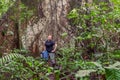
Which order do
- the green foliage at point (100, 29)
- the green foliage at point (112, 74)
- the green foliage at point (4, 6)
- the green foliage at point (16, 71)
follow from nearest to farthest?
the green foliage at point (112, 74)
the green foliage at point (16, 71)
the green foliage at point (100, 29)
the green foliage at point (4, 6)

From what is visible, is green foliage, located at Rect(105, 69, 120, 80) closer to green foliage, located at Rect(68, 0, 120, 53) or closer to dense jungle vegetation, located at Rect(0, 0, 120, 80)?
dense jungle vegetation, located at Rect(0, 0, 120, 80)

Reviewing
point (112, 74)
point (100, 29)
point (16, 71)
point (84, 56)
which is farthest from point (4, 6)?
point (112, 74)

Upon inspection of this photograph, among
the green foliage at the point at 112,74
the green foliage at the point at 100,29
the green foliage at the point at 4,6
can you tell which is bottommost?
the green foliage at the point at 112,74

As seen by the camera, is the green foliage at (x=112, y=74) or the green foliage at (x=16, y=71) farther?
the green foliage at (x=16, y=71)

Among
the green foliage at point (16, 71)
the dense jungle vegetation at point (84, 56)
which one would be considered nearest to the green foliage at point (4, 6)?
the dense jungle vegetation at point (84, 56)

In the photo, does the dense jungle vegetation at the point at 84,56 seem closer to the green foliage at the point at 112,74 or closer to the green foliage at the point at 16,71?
the green foliage at the point at 16,71

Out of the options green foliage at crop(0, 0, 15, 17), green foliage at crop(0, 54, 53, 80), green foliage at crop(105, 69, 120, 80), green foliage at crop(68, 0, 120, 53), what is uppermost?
green foliage at crop(0, 0, 15, 17)

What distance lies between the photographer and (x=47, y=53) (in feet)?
28.6

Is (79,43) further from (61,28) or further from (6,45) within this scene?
(6,45)

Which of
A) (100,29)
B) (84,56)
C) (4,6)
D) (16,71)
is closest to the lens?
(16,71)

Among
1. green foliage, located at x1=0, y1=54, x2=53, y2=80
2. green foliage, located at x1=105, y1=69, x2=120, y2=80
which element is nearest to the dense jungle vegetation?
green foliage, located at x1=0, y1=54, x2=53, y2=80

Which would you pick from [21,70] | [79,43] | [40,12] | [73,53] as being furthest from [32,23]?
[21,70]

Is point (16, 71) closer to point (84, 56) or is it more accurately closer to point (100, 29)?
point (84, 56)

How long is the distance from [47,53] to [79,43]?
1200 millimetres
